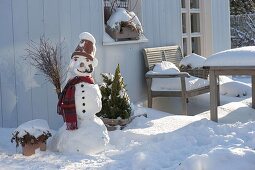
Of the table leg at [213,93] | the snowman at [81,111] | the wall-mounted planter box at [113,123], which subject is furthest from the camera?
the table leg at [213,93]

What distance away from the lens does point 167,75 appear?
6.97 metres

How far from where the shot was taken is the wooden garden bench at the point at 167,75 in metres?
6.96

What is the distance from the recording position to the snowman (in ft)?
14.7

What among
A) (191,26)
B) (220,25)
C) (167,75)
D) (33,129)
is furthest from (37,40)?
(220,25)

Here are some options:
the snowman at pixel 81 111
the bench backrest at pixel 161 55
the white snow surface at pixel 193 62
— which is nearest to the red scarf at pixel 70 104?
the snowman at pixel 81 111

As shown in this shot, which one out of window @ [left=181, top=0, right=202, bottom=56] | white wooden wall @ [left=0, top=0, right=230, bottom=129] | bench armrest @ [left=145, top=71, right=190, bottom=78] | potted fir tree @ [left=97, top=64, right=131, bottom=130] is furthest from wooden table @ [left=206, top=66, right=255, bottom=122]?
window @ [left=181, top=0, right=202, bottom=56]

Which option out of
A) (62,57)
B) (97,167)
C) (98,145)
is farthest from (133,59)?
(97,167)

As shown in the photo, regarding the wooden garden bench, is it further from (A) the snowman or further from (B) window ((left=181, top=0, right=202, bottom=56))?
(A) the snowman

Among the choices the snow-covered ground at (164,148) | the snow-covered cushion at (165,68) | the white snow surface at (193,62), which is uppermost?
the white snow surface at (193,62)

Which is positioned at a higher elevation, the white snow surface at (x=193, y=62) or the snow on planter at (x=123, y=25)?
the snow on planter at (x=123, y=25)

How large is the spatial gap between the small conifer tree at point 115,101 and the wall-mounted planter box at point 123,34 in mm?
1369

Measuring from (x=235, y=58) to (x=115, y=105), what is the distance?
1.55 metres

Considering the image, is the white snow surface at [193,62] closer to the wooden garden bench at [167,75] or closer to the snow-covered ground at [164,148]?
the wooden garden bench at [167,75]

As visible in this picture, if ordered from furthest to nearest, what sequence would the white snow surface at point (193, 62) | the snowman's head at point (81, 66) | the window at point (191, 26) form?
1. the window at point (191, 26)
2. the white snow surface at point (193, 62)
3. the snowman's head at point (81, 66)
